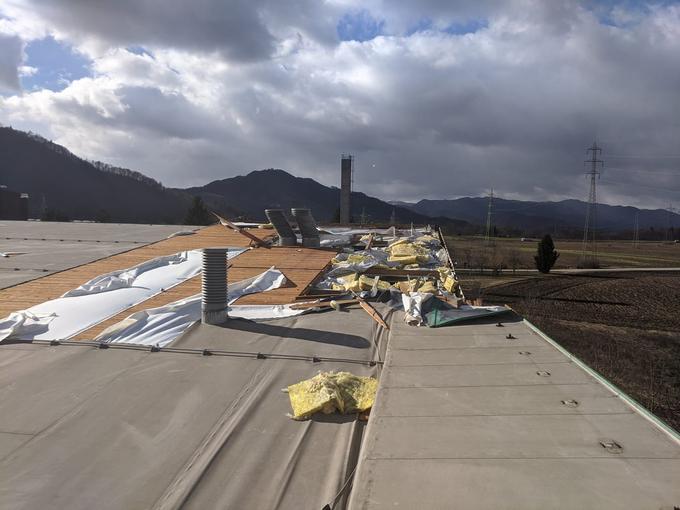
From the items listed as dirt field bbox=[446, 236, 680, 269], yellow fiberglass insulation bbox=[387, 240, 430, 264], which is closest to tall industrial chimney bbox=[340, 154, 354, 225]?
dirt field bbox=[446, 236, 680, 269]

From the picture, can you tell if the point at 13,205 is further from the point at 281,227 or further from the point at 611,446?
the point at 611,446

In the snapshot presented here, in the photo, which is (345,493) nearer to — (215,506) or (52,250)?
(215,506)

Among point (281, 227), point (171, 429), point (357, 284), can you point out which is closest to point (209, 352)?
point (171, 429)

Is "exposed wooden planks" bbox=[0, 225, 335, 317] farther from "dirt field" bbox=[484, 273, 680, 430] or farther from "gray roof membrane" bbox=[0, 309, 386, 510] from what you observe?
"dirt field" bbox=[484, 273, 680, 430]

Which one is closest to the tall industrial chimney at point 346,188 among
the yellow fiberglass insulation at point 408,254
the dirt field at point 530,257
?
the dirt field at point 530,257

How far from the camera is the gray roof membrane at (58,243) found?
432 inches

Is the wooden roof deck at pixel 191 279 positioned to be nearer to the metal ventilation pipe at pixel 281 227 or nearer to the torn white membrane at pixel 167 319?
the torn white membrane at pixel 167 319

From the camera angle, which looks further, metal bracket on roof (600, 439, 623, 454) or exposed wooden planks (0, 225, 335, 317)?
exposed wooden planks (0, 225, 335, 317)

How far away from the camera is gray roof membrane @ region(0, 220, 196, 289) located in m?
11.0

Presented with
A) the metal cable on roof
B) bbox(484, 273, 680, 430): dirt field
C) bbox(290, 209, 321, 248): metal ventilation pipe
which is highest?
bbox(290, 209, 321, 248): metal ventilation pipe

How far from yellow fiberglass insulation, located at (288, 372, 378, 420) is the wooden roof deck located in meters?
3.59

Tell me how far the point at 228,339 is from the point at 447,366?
2973 millimetres

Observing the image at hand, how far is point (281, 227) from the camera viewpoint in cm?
1457

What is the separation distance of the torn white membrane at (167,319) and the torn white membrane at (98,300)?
727 mm
